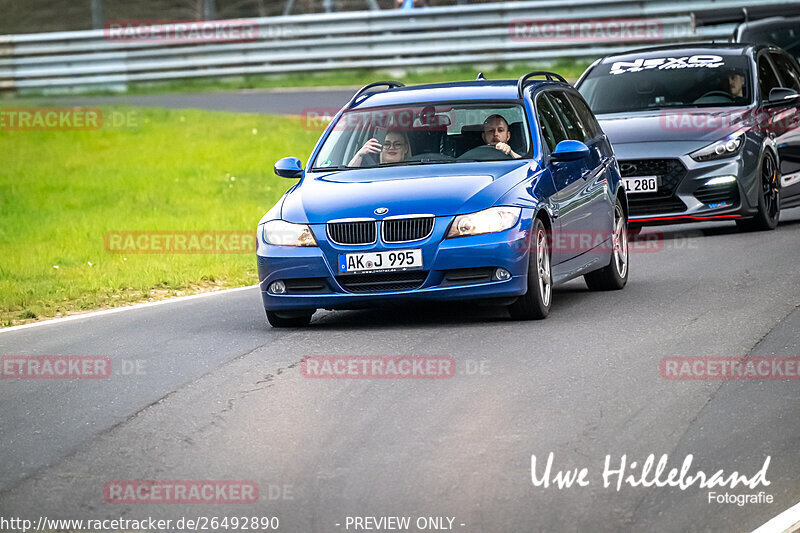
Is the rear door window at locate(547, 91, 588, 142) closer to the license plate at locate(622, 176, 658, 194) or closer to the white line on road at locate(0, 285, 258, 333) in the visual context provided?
the license plate at locate(622, 176, 658, 194)

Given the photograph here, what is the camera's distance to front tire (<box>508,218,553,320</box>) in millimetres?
10359

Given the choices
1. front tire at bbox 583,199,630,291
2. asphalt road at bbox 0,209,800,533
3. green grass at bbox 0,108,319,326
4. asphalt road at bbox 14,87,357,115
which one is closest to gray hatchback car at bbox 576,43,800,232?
front tire at bbox 583,199,630,291

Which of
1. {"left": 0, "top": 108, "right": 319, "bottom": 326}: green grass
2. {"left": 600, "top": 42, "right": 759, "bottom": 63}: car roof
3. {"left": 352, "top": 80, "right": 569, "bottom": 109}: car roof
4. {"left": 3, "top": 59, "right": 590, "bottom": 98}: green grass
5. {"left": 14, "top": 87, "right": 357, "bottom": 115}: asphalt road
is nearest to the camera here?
{"left": 352, "top": 80, "right": 569, "bottom": 109}: car roof

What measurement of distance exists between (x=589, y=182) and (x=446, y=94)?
4.14 feet

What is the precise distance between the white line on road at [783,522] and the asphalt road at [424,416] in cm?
8

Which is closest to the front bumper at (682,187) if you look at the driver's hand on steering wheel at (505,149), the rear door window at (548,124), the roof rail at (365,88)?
the roof rail at (365,88)

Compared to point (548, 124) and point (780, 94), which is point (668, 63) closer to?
point (780, 94)

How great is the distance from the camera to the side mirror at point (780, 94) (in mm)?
16453

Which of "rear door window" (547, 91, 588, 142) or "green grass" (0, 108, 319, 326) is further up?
"rear door window" (547, 91, 588, 142)

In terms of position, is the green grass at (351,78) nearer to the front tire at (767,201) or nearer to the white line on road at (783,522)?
the front tire at (767,201)

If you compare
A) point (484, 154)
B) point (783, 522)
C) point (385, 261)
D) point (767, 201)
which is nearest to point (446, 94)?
point (484, 154)

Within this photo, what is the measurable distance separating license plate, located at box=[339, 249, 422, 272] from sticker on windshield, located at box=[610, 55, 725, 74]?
7.68 meters

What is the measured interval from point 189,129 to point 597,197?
49.1 ft

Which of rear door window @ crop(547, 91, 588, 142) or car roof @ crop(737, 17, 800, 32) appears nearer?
rear door window @ crop(547, 91, 588, 142)
